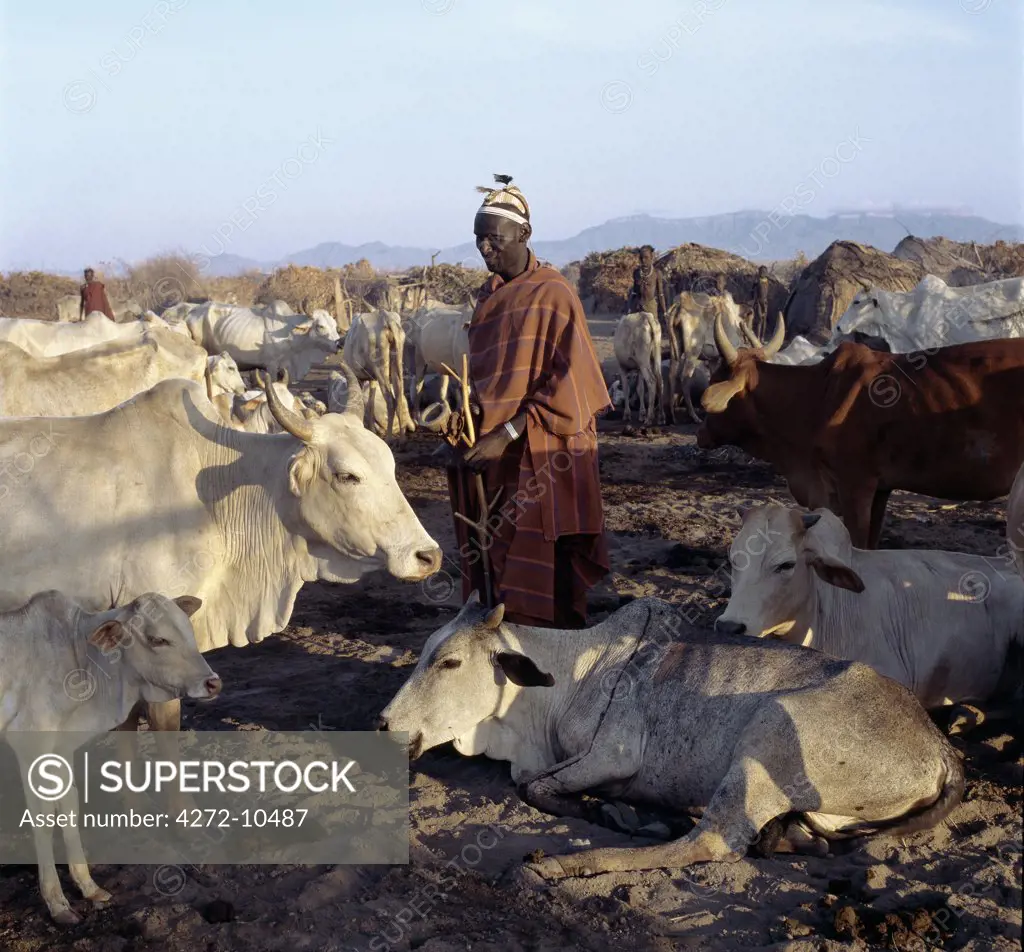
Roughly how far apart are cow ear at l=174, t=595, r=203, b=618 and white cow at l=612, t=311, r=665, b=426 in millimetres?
10269

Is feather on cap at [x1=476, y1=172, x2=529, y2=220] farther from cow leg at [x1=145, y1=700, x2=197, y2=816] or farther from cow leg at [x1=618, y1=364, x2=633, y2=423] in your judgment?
cow leg at [x1=618, y1=364, x2=633, y2=423]

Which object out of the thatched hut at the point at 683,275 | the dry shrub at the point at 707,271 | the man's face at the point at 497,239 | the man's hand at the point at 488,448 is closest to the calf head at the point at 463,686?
the man's hand at the point at 488,448

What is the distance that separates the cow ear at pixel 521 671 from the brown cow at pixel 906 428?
2.64 meters

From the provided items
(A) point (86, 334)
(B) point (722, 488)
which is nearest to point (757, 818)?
(B) point (722, 488)

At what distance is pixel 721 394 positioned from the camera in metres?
6.63

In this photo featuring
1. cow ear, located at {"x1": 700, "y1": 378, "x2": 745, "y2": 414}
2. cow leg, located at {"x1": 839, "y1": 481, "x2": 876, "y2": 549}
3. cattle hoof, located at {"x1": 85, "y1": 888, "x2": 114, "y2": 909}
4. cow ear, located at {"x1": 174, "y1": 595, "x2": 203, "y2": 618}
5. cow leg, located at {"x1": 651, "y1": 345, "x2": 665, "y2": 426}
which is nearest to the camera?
cattle hoof, located at {"x1": 85, "y1": 888, "x2": 114, "y2": 909}

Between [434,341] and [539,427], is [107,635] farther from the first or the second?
[434,341]

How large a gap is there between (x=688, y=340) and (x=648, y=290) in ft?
10.6

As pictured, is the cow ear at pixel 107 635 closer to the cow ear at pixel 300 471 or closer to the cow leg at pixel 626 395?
the cow ear at pixel 300 471

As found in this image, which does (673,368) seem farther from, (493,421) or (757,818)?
(757,818)

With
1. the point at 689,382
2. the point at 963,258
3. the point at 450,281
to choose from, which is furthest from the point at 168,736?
the point at 450,281

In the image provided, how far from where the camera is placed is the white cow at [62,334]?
10859 mm

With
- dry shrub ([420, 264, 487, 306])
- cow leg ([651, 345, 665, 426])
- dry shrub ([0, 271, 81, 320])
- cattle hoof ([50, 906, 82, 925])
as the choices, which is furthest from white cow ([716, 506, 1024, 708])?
dry shrub ([0, 271, 81, 320])

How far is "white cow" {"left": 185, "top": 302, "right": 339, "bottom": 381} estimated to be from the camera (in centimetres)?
1850
